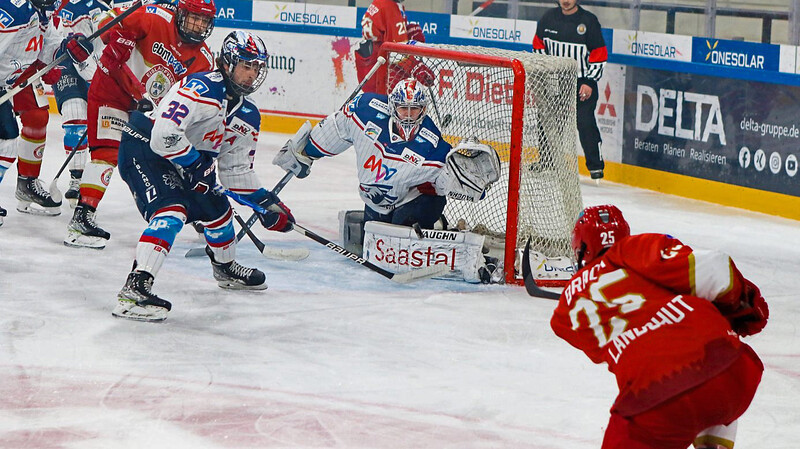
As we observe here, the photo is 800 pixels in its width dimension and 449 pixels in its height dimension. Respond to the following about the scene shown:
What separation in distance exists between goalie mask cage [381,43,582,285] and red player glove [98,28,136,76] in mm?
1180

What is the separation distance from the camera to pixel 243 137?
4.48 meters

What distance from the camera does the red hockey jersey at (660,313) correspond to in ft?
7.15

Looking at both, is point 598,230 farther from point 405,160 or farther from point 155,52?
Result: point 155,52

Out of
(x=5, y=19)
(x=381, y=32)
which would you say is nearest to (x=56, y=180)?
(x=5, y=19)

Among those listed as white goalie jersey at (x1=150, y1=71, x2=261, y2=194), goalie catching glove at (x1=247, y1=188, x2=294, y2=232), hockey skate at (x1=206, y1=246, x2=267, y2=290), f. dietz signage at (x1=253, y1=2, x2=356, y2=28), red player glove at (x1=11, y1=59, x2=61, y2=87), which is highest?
f. dietz signage at (x1=253, y1=2, x2=356, y2=28)

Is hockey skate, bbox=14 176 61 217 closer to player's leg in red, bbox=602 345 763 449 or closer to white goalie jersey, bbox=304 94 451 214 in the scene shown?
white goalie jersey, bbox=304 94 451 214

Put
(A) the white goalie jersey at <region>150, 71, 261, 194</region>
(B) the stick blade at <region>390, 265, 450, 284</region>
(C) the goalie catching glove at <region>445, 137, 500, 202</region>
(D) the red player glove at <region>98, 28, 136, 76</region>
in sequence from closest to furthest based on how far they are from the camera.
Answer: (A) the white goalie jersey at <region>150, 71, 261, 194</region>, (C) the goalie catching glove at <region>445, 137, 500, 202</region>, (B) the stick blade at <region>390, 265, 450, 284</region>, (D) the red player glove at <region>98, 28, 136, 76</region>

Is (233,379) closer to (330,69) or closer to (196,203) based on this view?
(196,203)

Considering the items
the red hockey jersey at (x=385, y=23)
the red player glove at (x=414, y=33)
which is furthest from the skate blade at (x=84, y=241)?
→ the red player glove at (x=414, y=33)

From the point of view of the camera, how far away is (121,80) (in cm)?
523

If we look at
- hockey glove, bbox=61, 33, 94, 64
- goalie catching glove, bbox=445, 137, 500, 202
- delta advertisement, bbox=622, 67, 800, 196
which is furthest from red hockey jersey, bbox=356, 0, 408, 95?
goalie catching glove, bbox=445, 137, 500, 202

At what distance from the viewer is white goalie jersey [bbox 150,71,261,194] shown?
13.5 ft

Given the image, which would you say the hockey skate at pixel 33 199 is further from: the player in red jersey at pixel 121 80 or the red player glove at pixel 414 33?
the red player glove at pixel 414 33

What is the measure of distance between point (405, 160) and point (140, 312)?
1326mm
